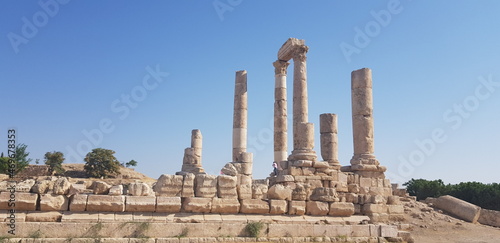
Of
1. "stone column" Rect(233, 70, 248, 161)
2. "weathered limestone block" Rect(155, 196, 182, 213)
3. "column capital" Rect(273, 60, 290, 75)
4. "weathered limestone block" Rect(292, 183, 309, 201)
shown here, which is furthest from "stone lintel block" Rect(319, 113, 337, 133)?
"weathered limestone block" Rect(155, 196, 182, 213)

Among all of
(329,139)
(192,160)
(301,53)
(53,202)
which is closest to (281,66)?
(301,53)

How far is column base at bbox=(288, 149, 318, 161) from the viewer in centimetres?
1855

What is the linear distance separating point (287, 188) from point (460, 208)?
1077 centimetres

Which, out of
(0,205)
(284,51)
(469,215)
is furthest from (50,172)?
(469,215)

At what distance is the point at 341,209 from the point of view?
13.6m

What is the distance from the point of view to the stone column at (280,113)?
82.3 feet

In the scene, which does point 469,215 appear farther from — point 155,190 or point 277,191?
point 155,190

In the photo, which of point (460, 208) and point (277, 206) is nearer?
point (277, 206)

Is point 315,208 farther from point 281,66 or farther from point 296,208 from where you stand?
point 281,66

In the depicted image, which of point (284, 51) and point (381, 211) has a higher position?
point (284, 51)

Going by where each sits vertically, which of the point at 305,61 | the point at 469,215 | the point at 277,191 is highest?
the point at 305,61

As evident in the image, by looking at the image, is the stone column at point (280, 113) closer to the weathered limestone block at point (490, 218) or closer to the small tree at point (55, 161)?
the weathered limestone block at point (490, 218)

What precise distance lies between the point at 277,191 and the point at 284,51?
13413 mm

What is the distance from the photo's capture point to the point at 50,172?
138ft
